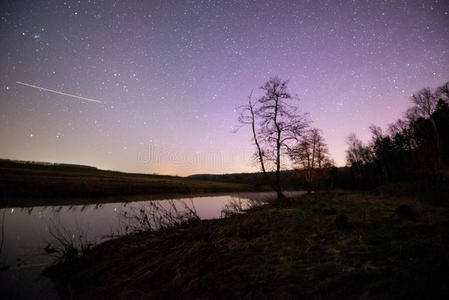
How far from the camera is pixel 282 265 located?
3275mm

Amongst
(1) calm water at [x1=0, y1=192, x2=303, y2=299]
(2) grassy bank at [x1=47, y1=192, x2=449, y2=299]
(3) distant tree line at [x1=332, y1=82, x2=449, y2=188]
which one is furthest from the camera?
(3) distant tree line at [x1=332, y1=82, x2=449, y2=188]

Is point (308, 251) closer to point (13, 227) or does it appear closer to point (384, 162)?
point (13, 227)

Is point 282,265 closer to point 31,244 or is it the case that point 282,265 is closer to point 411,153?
point 31,244

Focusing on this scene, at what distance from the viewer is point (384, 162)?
161 feet

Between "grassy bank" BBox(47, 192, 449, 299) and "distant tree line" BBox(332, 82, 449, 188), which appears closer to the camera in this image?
"grassy bank" BBox(47, 192, 449, 299)

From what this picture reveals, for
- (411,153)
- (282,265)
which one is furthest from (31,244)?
(411,153)

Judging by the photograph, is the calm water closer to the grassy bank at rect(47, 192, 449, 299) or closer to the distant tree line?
the grassy bank at rect(47, 192, 449, 299)

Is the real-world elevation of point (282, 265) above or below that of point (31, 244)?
above

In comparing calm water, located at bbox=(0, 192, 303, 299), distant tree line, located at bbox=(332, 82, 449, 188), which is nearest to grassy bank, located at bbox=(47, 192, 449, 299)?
calm water, located at bbox=(0, 192, 303, 299)

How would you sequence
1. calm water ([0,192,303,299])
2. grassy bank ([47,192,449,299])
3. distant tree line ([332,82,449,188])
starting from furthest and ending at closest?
1. distant tree line ([332,82,449,188])
2. calm water ([0,192,303,299])
3. grassy bank ([47,192,449,299])

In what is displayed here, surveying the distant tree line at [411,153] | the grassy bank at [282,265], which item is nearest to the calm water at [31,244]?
the grassy bank at [282,265]

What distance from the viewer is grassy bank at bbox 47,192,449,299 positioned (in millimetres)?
2160

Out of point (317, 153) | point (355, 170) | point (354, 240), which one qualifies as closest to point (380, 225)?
point (354, 240)

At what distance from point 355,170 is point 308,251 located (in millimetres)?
69077
